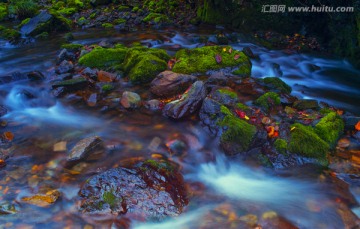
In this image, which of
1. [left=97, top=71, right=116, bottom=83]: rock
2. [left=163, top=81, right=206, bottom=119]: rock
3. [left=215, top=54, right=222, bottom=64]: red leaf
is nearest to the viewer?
[left=163, top=81, right=206, bottom=119]: rock

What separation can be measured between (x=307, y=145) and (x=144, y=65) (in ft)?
15.1

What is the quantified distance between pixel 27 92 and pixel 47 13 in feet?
27.8

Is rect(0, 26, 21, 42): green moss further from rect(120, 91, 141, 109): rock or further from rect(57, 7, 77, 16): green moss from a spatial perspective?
rect(120, 91, 141, 109): rock

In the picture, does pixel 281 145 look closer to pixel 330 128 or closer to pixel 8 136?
pixel 330 128

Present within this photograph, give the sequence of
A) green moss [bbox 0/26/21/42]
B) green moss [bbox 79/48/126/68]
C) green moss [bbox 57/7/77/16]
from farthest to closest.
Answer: green moss [bbox 57/7/77/16] → green moss [bbox 0/26/21/42] → green moss [bbox 79/48/126/68]

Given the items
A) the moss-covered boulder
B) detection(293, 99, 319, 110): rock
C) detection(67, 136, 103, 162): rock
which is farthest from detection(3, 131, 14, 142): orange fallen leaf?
detection(293, 99, 319, 110): rock

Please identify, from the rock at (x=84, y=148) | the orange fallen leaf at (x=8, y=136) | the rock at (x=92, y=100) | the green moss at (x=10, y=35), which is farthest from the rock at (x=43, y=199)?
the green moss at (x=10, y=35)

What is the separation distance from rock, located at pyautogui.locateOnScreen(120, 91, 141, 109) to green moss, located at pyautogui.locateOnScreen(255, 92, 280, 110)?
2.62 m

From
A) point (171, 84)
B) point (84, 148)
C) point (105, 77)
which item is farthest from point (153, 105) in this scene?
point (105, 77)

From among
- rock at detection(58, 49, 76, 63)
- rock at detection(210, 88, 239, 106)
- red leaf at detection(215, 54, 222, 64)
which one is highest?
red leaf at detection(215, 54, 222, 64)

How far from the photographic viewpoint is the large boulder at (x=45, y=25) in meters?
13.6

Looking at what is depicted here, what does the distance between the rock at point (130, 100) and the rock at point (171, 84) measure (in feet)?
1.85

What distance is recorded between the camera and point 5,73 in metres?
9.31

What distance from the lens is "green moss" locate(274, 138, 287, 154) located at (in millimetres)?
5287
